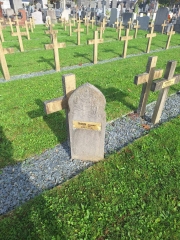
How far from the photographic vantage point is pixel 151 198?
2.86 m

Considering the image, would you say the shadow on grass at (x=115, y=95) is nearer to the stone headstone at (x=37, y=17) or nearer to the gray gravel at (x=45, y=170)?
the gray gravel at (x=45, y=170)

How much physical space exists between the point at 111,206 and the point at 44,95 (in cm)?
434

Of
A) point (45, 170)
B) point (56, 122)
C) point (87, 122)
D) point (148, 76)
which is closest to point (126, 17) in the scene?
point (148, 76)

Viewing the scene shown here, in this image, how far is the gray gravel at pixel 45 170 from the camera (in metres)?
2.97

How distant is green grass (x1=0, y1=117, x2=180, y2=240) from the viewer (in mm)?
2469

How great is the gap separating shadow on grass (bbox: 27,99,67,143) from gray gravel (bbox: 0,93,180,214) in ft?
1.00

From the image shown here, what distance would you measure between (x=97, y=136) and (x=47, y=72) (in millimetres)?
6090

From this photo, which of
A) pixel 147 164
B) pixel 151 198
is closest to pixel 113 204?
pixel 151 198

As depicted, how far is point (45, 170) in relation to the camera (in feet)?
11.1

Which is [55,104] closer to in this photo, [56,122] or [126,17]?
[56,122]

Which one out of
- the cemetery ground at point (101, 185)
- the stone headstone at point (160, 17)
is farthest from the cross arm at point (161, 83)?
the stone headstone at point (160, 17)

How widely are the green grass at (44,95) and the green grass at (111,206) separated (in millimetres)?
1258

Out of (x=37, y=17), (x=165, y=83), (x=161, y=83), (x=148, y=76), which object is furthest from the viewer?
(x=37, y=17)

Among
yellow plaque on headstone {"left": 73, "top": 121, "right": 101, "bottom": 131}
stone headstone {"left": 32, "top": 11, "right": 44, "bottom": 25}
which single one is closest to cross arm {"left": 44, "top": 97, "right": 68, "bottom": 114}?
yellow plaque on headstone {"left": 73, "top": 121, "right": 101, "bottom": 131}
